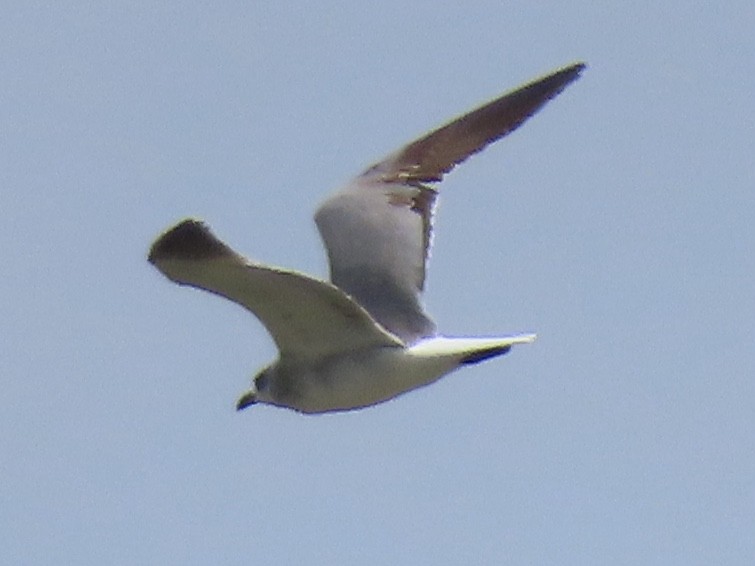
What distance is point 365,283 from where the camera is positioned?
16.2 metres

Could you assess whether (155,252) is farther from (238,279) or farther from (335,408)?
(335,408)

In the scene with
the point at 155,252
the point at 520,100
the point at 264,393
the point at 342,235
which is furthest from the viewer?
the point at 520,100

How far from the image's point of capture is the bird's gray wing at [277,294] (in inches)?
509

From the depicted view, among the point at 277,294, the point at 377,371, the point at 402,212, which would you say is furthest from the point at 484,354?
the point at 402,212

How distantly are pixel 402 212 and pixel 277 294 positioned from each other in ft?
10.8

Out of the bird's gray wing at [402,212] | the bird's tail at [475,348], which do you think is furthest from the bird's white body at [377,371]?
the bird's gray wing at [402,212]

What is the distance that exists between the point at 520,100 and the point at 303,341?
410 cm

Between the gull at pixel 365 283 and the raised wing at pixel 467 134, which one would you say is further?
the raised wing at pixel 467 134

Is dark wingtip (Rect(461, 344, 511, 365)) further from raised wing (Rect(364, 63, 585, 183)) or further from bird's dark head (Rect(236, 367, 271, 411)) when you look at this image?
raised wing (Rect(364, 63, 585, 183))

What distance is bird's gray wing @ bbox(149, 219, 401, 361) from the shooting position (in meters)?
12.9

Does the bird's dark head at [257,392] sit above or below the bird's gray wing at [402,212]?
below

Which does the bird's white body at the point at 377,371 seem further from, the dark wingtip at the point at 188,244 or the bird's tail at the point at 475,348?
the dark wingtip at the point at 188,244

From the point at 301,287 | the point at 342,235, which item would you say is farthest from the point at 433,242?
the point at 301,287

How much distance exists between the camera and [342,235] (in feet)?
54.7
